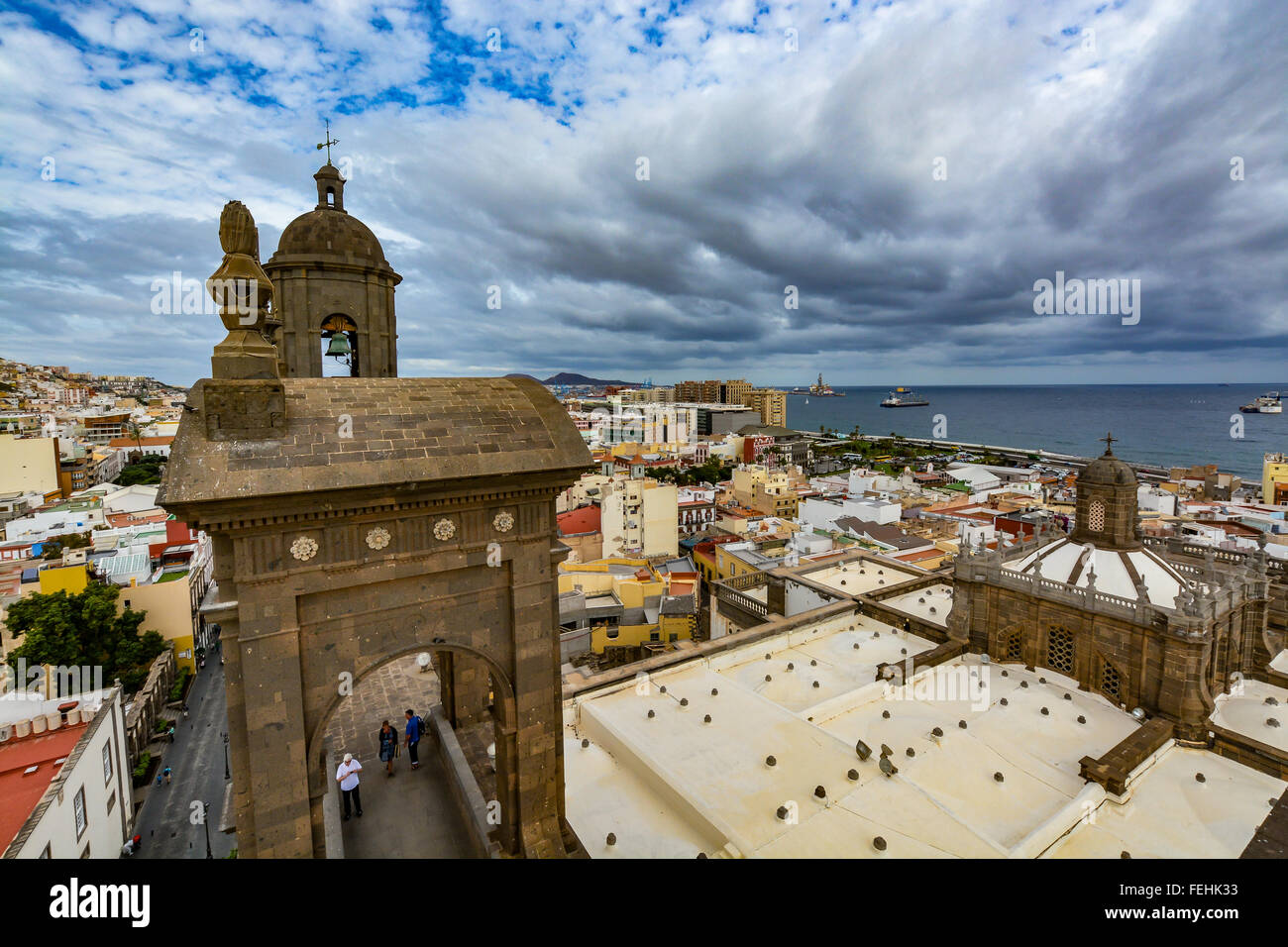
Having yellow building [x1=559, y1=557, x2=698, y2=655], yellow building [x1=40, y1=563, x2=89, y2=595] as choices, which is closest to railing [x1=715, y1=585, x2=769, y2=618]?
yellow building [x1=559, y1=557, x2=698, y2=655]

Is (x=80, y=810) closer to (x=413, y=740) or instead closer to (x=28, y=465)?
(x=413, y=740)

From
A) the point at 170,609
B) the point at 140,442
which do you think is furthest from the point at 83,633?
the point at 140,442

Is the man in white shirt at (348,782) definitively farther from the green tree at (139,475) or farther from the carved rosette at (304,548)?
the green tree at (139,475)

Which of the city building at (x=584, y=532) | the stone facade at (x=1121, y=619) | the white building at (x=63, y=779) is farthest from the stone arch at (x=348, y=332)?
the city building at (x=584, y=532)

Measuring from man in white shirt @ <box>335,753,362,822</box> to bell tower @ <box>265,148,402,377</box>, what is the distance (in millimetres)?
7412

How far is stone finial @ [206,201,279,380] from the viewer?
700cm

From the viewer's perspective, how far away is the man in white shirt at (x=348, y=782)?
10.7m

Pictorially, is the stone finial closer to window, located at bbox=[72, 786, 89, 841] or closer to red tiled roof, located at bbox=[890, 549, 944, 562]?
window, located at bbox=[72, 786, 89, 841]

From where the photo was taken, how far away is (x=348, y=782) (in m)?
10.7

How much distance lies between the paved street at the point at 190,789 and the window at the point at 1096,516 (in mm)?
33335
